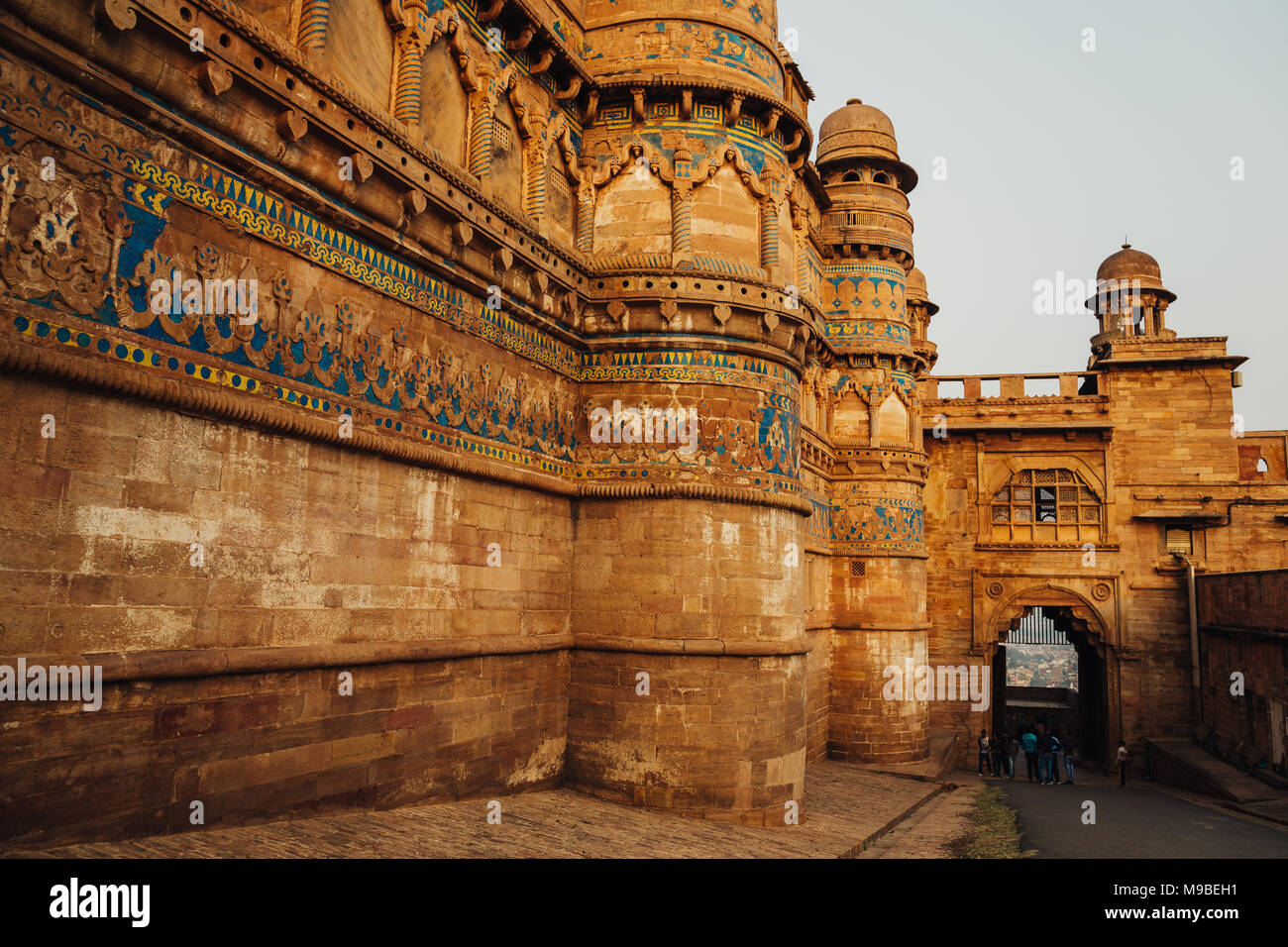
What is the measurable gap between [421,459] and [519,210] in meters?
3.00

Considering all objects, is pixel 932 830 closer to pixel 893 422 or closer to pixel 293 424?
pixel 893 422

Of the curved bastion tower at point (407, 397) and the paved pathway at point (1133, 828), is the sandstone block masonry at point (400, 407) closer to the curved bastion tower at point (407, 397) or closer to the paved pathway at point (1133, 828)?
the curved bastion tower at point (407, 397)

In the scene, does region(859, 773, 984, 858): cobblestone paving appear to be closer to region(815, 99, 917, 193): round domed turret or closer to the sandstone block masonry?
the sandstone block masonry

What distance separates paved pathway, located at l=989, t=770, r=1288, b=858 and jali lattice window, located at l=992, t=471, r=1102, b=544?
22.0 feet

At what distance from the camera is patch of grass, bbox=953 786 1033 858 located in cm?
1045

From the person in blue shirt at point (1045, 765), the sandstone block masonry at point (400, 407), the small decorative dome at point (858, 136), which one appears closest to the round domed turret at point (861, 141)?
the small decorative dome at point (858, 136)

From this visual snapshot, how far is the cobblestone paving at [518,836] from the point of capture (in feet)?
17.6

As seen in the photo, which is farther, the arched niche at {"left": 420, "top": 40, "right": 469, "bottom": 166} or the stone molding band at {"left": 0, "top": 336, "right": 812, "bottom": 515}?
the arched niche at {"left": 420, "top": 40, "right": 469, "bottom": 166}

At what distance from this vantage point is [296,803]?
6223 mm

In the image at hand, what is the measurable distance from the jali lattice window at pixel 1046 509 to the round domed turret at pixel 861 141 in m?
8.67

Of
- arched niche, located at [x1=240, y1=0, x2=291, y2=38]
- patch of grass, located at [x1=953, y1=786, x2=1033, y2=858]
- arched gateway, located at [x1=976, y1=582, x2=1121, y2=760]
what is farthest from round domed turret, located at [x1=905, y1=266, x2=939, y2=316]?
arched niche, located at [x1=240, y1=0, x2=291, y2=38]

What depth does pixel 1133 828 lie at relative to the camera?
1293cm
